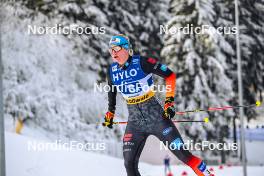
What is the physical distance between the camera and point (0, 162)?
727 centimetres

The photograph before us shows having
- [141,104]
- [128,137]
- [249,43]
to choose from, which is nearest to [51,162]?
[128,137]

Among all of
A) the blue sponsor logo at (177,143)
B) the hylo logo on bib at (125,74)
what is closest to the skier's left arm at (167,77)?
the hylo logo on bib at (125,74)

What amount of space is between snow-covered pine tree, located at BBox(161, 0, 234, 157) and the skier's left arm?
17.0m

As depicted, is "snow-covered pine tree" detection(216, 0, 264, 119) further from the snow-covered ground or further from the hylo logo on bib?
the hylo logo on bib

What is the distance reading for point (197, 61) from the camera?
887 inches

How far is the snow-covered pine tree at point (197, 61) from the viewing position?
22.3 meters

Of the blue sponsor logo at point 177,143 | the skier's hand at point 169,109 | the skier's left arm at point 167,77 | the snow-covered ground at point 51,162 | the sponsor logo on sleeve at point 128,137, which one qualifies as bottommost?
the snow-covered ground at point 51,162

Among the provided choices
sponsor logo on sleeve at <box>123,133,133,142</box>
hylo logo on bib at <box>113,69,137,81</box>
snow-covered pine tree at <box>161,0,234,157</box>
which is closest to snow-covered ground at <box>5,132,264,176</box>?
sponsor logo on sleeve at <box>123,133,133,142</box>

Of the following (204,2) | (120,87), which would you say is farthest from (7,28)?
(120,87)

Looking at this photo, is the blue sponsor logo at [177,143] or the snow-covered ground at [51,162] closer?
the blue sponsor logo at [177,143]

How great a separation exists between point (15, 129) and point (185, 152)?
1292cm

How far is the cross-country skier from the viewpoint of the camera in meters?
5.06

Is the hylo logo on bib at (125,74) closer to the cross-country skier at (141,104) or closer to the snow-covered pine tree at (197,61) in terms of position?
the cross-country skier at (141,104)

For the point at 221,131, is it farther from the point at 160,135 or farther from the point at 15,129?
the point at 160,135
